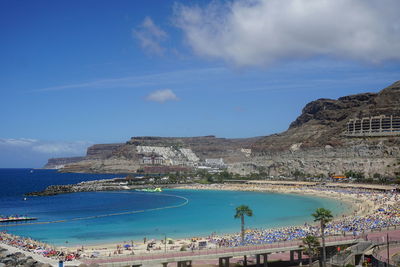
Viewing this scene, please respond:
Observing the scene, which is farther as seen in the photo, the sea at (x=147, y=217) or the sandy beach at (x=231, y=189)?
the sea at (x=147, y=217)

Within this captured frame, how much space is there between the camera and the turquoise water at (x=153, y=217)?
53.5 metres

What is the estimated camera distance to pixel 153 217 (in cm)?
6856

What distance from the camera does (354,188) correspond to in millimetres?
94062

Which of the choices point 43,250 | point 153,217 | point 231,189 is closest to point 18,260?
point 43,250

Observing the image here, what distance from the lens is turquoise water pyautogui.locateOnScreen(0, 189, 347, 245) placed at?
53500 mm

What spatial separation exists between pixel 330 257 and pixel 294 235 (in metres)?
8.93

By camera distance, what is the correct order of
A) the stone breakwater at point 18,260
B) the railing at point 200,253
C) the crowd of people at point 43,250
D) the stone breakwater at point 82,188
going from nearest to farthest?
the stone breakwater at point 18,260, the railing at point 200,253, the crowd of people at point 43,250, the stone breakwater at point 82,188

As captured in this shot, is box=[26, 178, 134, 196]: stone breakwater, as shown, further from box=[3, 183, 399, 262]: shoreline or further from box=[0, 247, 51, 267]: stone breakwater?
box=[0, 247, 51, 267]: stone breakwater

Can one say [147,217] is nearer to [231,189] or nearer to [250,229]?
[250,229]

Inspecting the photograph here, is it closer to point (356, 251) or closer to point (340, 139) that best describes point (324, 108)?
point (340, 139)

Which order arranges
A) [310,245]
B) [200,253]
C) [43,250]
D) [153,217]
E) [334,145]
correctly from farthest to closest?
A: 1. [334,145]
2. [153,217]
3. [43,250]
4. [310,245]
5. [200,253]

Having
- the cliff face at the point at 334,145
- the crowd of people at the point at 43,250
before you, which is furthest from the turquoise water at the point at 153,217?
the cliff face at the point at 334,145

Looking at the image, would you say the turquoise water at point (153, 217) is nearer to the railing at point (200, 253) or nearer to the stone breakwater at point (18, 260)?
the stone breakwater at point (18, 260)

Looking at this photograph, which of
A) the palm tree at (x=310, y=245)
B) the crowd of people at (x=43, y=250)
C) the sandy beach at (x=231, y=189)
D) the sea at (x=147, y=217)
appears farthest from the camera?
the sea at (x=147, y=217)
